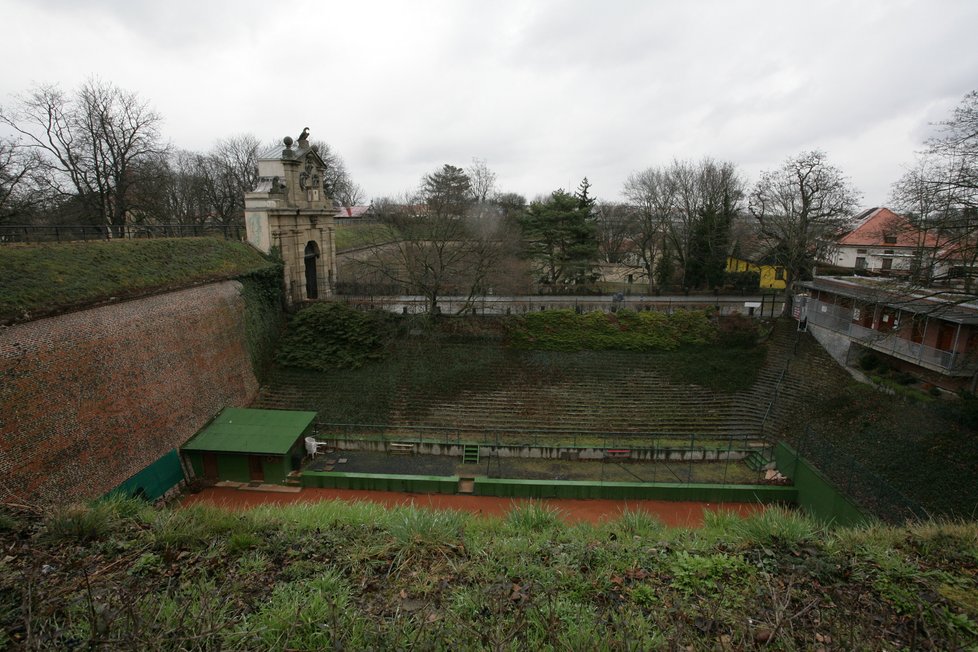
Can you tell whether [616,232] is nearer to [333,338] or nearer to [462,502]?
[333,338]

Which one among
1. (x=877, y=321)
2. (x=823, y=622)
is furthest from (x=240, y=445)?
(x=877, y=321)

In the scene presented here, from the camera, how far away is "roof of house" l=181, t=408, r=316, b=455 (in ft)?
46.9

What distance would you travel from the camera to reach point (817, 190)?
23078 millimetres

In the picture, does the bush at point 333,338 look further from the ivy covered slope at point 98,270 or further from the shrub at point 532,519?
the shrub at point 532,519

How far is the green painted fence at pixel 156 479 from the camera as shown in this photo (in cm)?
1239

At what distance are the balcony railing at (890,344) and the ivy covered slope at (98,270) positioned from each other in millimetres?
22670

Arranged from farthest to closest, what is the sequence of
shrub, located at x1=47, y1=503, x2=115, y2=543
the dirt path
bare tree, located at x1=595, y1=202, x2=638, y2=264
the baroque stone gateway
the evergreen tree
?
bare tree, located at x1=595, y1=202, x2=638, y2=264 < the evergreen tree < the baroque stone gateway < the dirt path < shrub, located at x1=47, y1=503, x2=115, y2=543

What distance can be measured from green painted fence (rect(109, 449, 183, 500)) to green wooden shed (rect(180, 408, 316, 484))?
0.52 metres

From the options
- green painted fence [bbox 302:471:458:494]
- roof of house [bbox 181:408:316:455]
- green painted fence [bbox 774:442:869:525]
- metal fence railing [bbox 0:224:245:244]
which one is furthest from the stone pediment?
green painted fence [bbox 774:442:869:525]

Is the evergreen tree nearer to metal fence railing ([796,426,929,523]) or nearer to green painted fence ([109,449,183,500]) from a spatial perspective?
A: metal fence railing ([796,426,929,523])

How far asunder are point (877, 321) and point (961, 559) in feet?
57.2

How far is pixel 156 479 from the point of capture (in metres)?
13.3

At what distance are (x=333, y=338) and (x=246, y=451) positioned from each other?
8.41 meters

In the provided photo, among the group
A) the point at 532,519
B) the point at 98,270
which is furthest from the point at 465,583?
the point at 98,270
